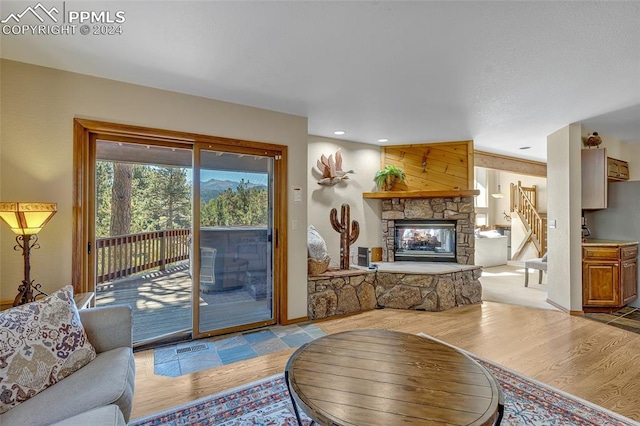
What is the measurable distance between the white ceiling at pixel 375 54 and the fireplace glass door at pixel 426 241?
6.59 feet

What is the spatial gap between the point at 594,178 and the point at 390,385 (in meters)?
4.60

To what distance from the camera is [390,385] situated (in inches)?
56.9

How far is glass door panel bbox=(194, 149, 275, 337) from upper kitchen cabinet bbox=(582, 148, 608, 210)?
14.4 ft

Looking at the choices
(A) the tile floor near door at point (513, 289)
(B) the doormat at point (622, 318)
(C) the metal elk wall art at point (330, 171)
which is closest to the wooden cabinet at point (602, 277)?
(B) the doormat at point (622, 318)

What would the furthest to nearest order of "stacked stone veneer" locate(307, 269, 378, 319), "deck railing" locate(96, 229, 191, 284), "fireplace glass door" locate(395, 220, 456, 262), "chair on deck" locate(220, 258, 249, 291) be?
"fireplace glass door" locate(395, 220, 456, 262) < "stacked stone veneer" locate(307, 269, 378, 319) < "chair on deck" locate(220, 258, 249, 291) < "deck railing" locate(96, 229, 191, 284)

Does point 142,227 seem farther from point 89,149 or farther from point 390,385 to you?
point 390,385

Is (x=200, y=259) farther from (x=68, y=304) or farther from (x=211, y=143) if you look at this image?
(x=68, y=304)

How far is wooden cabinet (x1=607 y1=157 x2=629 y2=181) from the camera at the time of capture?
14.4 ft

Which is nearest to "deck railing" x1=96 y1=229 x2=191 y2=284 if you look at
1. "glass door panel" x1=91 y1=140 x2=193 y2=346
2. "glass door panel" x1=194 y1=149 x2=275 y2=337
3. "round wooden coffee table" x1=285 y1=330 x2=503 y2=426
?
"glass door panel" x1=91 y1=140 x2=193 y2=346

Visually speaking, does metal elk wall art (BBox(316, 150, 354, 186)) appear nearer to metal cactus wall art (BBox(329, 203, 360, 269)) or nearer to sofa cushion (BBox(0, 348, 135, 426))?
metal cactus wall art (BBox(329, 203, 360, 269))

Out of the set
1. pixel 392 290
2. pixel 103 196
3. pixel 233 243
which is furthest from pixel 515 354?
pixel 103 196

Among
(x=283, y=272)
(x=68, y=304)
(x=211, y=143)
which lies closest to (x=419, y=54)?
(x=211, y=143)

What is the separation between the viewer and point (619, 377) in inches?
95.0

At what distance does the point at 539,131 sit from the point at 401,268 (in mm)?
2840
